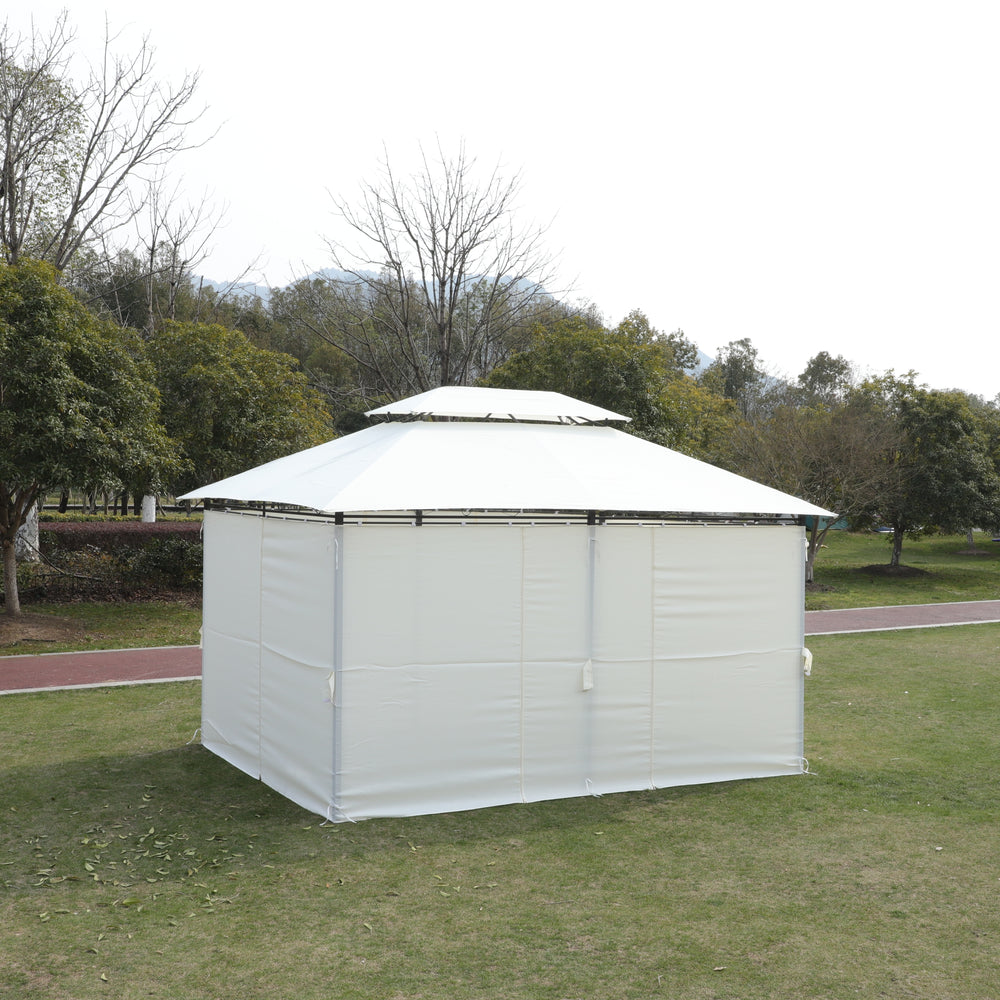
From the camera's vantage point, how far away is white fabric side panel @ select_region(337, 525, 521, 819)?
748cm

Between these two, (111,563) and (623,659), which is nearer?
(623,659)

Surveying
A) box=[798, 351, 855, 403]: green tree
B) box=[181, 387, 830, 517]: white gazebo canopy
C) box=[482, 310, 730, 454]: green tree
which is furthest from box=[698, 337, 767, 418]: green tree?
box=[181, 387, 830, 517]: white gazebo canopy

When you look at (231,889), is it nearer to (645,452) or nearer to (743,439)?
(645,452)

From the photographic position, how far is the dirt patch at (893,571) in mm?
28062

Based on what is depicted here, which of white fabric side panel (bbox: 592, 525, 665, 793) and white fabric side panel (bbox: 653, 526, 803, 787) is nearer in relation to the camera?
white fabric side panel (bbox: 592, 525, 665, 793)

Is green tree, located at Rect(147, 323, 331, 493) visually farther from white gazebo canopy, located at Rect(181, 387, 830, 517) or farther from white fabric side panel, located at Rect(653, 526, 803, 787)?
white fabric side panel, located at Rect(653, 526, 803, 787)

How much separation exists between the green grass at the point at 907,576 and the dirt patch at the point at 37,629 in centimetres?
1447

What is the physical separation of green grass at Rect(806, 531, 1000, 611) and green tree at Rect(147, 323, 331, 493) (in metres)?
11.7

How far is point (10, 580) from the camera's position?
16359mm

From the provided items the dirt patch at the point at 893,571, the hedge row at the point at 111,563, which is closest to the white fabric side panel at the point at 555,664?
the hedge row at the point at 111,563

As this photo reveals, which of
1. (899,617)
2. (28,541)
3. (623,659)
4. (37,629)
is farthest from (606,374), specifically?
(623,659)

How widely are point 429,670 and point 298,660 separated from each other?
3.46 ft

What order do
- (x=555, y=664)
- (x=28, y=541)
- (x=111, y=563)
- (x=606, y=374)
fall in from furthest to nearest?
(x=606, y=374) → (x=111, y=563) → (x=28, y=541) → (x=555, y=664)

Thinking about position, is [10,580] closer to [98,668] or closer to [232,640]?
[98,668]
